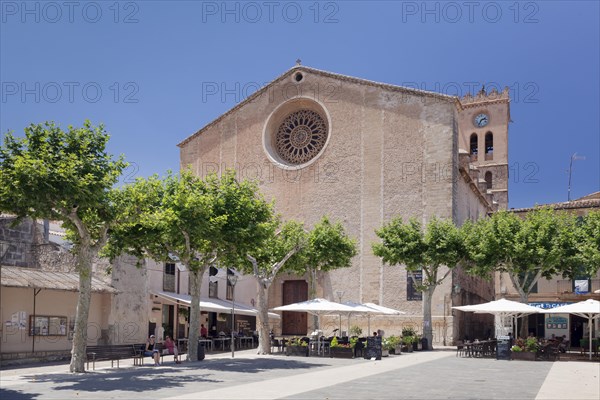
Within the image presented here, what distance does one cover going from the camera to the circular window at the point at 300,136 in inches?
1774

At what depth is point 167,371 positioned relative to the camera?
2164cm

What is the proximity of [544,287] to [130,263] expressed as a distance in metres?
29.1

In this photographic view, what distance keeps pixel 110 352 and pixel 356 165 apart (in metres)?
23.6

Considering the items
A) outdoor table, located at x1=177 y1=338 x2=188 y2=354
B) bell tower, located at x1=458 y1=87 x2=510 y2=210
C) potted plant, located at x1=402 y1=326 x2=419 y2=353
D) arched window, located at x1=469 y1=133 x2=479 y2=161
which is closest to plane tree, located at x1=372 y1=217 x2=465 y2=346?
potted plant, located at x1=402 y1=326 x2=419 y2=353

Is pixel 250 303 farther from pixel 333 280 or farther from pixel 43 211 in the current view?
pixel 43 211

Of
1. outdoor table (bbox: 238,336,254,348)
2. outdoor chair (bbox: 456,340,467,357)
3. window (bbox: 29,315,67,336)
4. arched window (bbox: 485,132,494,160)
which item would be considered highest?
arched window (bbox: 485,132,494,160)

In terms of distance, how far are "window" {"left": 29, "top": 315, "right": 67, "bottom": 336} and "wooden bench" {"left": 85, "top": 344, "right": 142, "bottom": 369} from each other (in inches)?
170

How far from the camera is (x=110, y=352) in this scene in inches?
886

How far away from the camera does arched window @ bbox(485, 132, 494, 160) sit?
2704 inches

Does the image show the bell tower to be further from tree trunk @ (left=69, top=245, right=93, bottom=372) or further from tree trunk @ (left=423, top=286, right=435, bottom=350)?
tree trunk @ (left=69, top=245, right=93, bottom=372)

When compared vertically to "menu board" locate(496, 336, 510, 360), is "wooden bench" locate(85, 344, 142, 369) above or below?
above

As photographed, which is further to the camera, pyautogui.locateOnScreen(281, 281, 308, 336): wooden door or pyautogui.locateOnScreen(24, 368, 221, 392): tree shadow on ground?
pyautogui.locateOnScreen(281, 281, 308, 336): wooden door

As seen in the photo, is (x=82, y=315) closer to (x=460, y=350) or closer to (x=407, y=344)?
(x=460, y=350)

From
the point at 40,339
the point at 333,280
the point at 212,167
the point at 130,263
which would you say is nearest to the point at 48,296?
the point at 40,339
